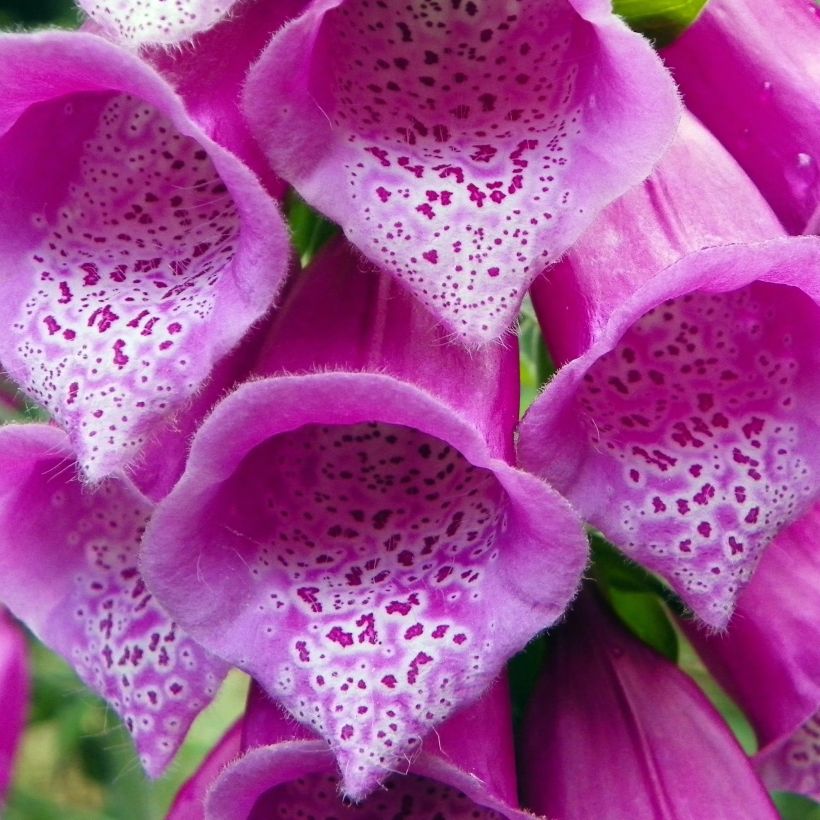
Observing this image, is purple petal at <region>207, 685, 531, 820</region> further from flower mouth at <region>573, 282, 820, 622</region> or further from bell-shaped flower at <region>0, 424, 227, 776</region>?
flower mouth at <region>573, 282, 820, 622</region>

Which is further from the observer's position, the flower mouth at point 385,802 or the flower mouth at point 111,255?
the flower mouth at point 385,802

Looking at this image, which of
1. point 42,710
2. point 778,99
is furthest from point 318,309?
point 42,710

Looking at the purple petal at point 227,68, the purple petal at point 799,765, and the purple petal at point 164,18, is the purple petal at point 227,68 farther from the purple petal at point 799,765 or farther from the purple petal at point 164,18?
the purple petal at point 799,765

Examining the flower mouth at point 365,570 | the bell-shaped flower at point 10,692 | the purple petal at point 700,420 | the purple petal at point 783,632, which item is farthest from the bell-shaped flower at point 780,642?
the bell-shaped flower at point 10,692

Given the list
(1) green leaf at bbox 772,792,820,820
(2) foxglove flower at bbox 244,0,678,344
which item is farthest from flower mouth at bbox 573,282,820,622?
(1) green leaf at bbox 772,792,820,820

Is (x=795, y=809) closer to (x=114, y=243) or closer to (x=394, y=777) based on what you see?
(x=394, y=777)
